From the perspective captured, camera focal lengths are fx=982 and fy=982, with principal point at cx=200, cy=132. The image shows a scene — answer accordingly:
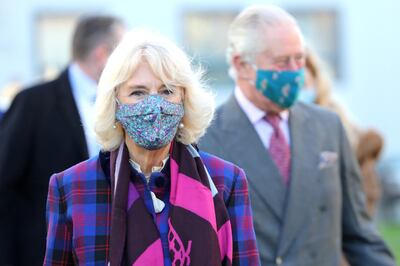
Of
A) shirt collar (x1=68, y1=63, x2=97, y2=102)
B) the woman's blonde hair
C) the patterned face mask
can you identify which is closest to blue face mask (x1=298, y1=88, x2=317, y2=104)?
shirt collar (x1=68, y1=63, x2=97, y2=102)

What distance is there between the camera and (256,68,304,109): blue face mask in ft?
15.8

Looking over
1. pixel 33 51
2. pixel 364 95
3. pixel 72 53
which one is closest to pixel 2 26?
pixel 33 51

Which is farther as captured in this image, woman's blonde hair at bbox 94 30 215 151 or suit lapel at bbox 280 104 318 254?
suit lapel at bbox 280 104 318 254

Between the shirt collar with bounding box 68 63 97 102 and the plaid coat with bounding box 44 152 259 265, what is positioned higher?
the plaid coat with bounding box 44 152 259 265

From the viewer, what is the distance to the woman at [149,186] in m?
3.36

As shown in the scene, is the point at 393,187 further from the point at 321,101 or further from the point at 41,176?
the point at 41,176

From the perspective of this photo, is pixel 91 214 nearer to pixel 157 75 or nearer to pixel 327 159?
pixel 157 75

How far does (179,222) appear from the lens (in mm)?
3373

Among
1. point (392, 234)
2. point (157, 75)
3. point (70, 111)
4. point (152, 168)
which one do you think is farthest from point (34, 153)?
point (392, 234)

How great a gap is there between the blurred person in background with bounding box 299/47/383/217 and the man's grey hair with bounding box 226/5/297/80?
159cm

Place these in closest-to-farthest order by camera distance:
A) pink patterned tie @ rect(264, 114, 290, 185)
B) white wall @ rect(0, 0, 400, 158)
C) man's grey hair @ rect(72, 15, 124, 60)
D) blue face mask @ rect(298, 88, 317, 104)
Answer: pink patterned tie @ rect(264, 114, 290, 185) → man's grey hair @ rect(72, 15, 124, 60) → blue face mask @ rect(298, 88, 317, 104) → white wall @ rect(0, 0, 400, 158)

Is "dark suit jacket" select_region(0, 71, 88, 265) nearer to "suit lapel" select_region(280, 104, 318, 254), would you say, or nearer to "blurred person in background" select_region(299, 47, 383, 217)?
"suit lapel" select_region(280, 104, 318, 254)

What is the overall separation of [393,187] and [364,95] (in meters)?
3.95

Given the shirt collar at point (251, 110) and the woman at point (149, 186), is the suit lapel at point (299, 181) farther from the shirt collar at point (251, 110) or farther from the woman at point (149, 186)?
the woman at point (149, 186)
